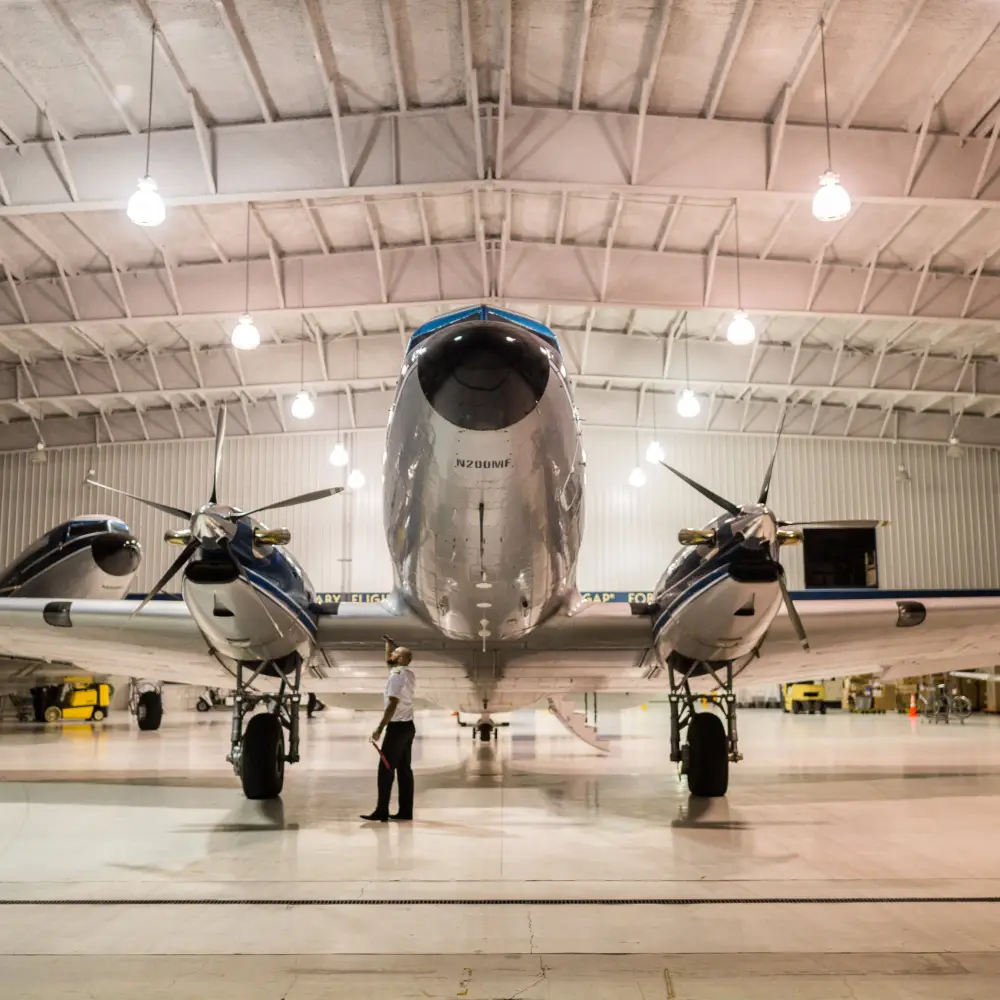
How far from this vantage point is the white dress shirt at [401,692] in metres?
8.84

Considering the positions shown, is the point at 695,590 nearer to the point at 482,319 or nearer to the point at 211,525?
the point at 482,319

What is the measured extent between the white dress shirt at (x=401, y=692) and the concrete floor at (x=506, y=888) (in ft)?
3.46

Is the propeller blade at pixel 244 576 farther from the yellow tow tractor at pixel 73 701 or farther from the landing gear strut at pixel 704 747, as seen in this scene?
the yellow tow tractor at pixel 73 701

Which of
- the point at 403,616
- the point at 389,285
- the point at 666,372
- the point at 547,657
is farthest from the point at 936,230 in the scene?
the point at 403,616

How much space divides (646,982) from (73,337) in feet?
88.0

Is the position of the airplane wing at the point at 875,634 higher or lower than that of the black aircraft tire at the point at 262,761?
higher

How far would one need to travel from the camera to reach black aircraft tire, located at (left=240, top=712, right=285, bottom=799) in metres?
10.3

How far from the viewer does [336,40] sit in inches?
555

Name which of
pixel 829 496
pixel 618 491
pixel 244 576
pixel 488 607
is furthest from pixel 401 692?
pixel 829 496

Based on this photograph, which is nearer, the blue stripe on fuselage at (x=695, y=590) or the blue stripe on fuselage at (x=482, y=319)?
the blue stripe on fuselage at (x=482, y=319)

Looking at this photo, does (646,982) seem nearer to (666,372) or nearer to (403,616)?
(403,616)

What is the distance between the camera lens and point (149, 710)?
2355 centimetres

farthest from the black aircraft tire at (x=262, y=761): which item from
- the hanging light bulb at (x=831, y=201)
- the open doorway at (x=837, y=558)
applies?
the open doorway at (x=837, y=558)

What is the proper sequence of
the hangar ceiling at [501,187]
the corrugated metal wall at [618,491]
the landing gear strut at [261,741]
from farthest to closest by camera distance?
the corrugated metal wall at [618,491] → the hangar ceiling at [501,187] → the landing gear strut at [261,741]
